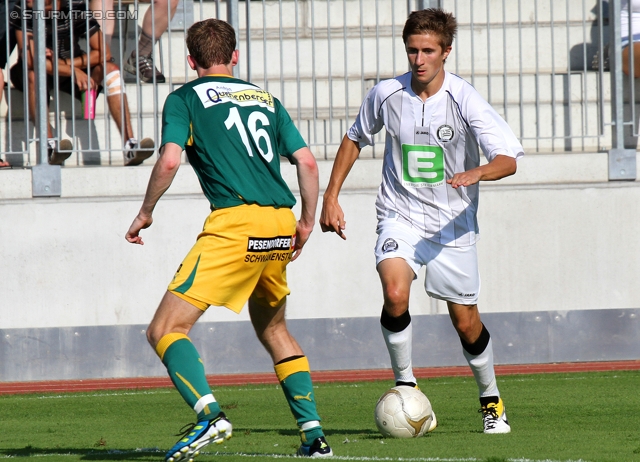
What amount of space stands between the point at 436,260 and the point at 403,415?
3.02ft

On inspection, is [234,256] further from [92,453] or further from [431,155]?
[431,155]

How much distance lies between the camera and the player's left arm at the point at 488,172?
5375 millimetres

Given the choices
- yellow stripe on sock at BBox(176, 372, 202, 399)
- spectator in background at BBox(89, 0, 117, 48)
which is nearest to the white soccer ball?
yellow stripe on sock at BBox(176, 372, 202, 399)

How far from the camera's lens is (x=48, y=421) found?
711cm

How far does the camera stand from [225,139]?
16.5ft

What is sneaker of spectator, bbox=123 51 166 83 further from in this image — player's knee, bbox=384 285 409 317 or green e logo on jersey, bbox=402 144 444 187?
player's knee, bbox=384 285 409 317

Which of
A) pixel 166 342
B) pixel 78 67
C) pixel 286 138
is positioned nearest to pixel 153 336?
pixel 166 342

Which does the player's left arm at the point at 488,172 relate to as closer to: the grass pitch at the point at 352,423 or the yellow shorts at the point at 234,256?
the yellow shorts at the point at 234,256

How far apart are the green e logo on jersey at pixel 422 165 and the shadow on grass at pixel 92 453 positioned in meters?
2.09

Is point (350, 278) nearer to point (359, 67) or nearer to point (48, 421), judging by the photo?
point (359, 67)

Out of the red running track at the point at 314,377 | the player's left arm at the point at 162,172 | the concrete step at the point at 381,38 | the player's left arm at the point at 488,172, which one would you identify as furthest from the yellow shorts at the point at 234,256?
the concrete step at the point at 381,38

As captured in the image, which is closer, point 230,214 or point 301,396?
point 230,214

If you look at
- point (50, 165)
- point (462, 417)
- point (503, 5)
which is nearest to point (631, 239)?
point (503, 5)

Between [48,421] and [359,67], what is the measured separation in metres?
5.41
